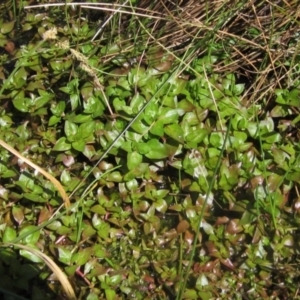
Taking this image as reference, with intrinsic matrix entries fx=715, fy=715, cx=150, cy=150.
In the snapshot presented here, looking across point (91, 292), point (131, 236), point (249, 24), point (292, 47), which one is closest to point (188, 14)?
point (249, 24)

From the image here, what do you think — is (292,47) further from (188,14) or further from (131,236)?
(131,236)

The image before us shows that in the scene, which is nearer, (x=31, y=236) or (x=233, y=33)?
(x=31, y=236)

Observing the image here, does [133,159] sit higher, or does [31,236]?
[133,159]

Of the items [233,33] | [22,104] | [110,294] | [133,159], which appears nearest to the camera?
[110,294]

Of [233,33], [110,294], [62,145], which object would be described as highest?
[233,33]

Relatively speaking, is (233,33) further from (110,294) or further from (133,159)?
(110,294)

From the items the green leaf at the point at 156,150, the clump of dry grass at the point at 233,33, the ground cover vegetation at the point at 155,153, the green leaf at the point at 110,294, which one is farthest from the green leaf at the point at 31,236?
the clump of dry grass at the point at 233,33

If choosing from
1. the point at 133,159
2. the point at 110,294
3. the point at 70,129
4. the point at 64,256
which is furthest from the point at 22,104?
the point at 110,294

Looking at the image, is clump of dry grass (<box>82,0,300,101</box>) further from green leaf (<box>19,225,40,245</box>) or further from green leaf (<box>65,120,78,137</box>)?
green leaf (<box>19,225,40,245</box>)
